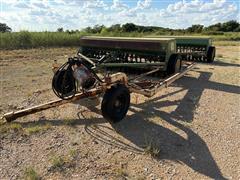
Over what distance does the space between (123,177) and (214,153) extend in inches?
49.8

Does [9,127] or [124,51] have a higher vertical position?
[124,51]

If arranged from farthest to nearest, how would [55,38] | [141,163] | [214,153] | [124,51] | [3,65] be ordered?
[55,38] < [3,65] < [124,51] < [214,153] < [141,163]

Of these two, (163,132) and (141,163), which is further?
(163,132)

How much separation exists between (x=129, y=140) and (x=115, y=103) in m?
0.59

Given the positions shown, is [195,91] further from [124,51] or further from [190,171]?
[190,171]

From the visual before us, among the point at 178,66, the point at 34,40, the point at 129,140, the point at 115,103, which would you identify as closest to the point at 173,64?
the point at 178,66

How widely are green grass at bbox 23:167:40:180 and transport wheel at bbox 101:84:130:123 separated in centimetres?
131

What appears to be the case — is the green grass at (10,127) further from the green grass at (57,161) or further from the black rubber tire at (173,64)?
the black rubber tire at (173,64)

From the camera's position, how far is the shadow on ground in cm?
351

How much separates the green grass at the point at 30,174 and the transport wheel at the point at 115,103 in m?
1.31

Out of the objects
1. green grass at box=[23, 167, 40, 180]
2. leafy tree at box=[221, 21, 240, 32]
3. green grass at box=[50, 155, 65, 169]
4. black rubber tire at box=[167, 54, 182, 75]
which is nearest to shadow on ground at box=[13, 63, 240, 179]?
green grass at box=[50, 155, 65, 169]

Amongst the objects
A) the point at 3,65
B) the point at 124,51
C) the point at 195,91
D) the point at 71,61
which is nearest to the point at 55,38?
the point at 3,65

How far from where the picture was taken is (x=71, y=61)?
4246 mm

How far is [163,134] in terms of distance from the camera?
13.6ft
